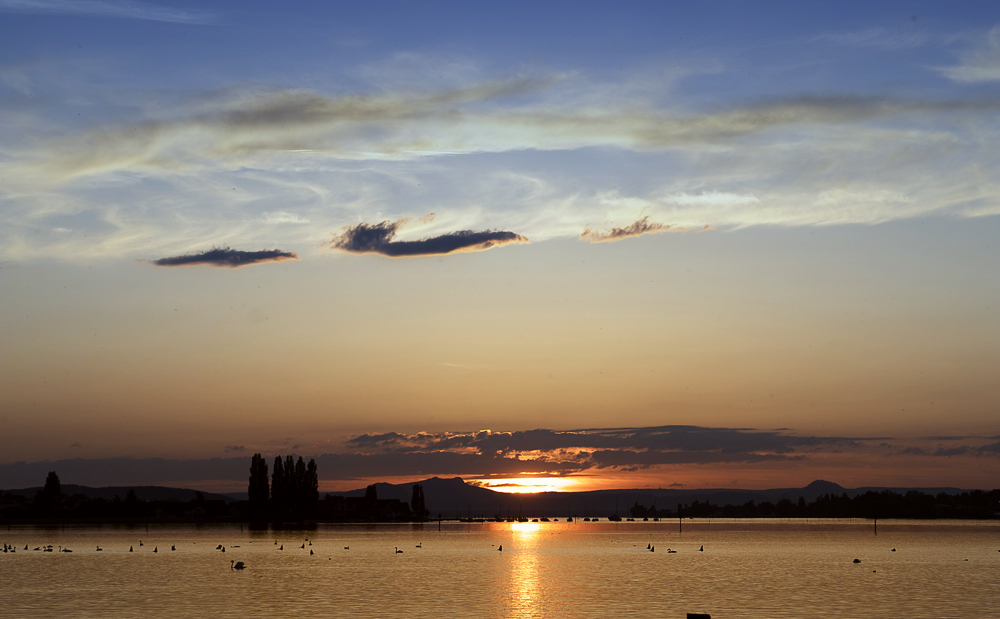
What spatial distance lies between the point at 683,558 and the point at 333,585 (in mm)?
76987

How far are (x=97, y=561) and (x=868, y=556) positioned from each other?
121 metres

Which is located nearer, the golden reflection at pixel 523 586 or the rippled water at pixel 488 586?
the rippled water at pixel 488 586

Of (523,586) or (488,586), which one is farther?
(523,586)

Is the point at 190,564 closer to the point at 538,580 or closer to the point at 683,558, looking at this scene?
the point at 538,580

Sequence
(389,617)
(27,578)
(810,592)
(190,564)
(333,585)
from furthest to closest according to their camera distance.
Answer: (190,564)
(27,578)
(333,585)
(810,592)
(389,617)

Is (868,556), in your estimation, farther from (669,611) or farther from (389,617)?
(389,617)

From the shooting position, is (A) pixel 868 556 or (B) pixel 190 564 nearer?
(B) pixel 190 564

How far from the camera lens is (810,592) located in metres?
82.9

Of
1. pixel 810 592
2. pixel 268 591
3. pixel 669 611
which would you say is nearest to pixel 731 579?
pixel 810 592

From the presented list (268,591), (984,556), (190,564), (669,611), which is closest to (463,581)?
(268,591)

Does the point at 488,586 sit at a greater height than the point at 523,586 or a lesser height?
greater

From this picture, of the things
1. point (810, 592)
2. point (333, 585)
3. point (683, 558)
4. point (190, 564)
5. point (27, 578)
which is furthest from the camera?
point (683, 558)

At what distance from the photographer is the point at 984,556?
501ft

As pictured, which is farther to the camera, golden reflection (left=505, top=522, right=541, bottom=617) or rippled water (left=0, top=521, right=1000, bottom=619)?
golden reflection (left=505, top=522, right=541, bottom=617)
